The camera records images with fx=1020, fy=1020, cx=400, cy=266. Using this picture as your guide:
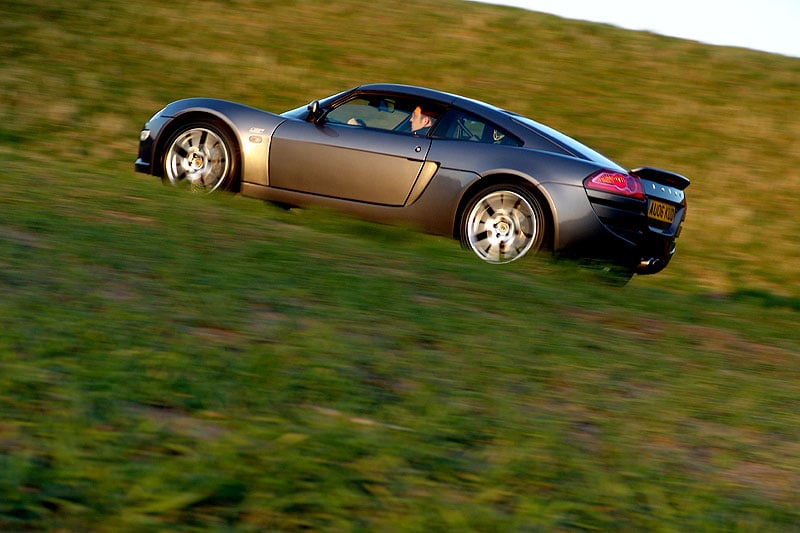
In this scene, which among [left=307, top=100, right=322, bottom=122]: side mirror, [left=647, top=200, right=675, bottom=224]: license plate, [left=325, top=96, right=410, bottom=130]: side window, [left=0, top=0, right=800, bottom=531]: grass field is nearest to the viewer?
[left=0, top=0, right=800, bottom=531]: grass field

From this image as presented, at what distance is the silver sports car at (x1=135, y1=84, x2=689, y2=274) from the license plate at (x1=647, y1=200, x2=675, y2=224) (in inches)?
0.6

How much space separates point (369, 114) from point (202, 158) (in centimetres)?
155

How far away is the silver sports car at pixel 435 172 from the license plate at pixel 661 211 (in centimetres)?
2

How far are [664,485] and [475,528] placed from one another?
2.83 feet

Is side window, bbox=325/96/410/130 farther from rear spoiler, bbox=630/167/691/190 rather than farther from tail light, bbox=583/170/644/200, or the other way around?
rear spoiler, bbox=630/167/691/190

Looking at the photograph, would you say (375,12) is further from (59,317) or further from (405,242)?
(59,317)

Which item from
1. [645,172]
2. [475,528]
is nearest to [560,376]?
[475,528]

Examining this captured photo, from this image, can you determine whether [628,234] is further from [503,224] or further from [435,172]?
[435,172]

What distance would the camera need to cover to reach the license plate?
834cm

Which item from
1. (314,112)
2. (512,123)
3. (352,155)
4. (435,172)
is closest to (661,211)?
(512,123)

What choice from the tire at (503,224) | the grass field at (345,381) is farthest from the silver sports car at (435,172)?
the grass field at (345,381)

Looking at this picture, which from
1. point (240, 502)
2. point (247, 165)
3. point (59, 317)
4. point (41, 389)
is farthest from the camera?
point (247, 165)

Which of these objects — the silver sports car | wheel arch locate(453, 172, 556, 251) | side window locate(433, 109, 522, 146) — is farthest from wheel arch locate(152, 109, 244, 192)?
wheel arch locate(453, 172, 556, 251)

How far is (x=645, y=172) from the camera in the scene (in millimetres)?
8516
